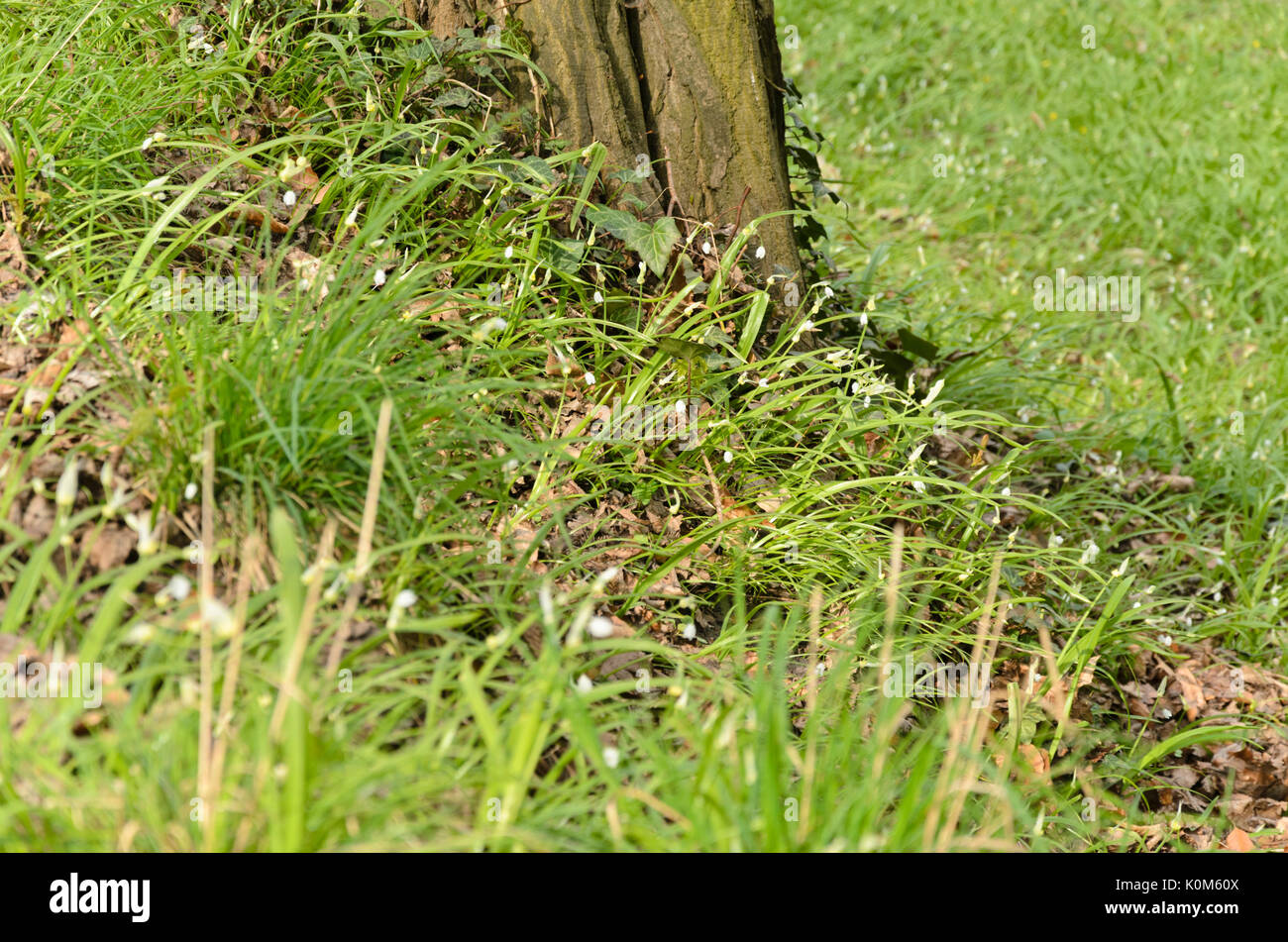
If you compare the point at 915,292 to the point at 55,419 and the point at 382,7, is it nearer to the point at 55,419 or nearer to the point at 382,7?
the point at 382,7

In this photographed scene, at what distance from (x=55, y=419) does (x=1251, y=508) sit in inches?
157

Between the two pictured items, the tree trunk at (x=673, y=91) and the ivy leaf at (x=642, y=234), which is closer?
the ivy leaf at (x=642, y=234)

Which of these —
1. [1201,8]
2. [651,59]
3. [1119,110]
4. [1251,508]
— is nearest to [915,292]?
[1251,508]

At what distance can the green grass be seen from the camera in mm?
1493

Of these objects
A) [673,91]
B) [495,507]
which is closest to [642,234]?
[673,91]

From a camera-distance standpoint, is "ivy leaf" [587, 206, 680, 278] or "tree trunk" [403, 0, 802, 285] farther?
"tree trunk" [403, 0, 802, 285]

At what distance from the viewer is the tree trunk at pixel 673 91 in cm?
293

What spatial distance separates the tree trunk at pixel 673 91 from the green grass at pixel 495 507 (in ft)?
0.48

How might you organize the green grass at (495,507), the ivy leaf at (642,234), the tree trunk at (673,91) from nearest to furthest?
the green grass at (495,507)
the ivy leaf at (642,234)
the tree trunk at (673,91)

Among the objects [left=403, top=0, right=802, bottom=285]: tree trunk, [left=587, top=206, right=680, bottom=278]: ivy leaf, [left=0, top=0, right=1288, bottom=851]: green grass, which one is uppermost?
[left=403, top=0, right=802, bottom=285]: tree trunk

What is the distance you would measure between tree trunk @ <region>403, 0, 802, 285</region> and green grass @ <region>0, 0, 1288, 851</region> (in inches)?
5.8

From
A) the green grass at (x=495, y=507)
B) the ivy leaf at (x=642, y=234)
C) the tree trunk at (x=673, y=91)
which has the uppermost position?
the tree trunk at (x=673, y=91)

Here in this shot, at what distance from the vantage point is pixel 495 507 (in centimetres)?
228

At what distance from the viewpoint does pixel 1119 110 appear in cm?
630
